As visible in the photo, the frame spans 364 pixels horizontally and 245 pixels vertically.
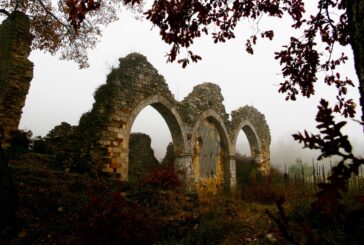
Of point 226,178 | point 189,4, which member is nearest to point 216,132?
point 226,178

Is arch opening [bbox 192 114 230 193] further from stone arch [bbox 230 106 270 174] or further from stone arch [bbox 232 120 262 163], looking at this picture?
stone arch [bbox 232 120 262 163]

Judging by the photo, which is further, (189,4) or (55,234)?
(55,234)

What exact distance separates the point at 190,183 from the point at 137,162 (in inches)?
218

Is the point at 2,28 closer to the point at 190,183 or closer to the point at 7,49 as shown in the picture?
the point at 7,49

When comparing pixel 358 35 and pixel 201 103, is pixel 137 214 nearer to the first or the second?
pixel 358 35

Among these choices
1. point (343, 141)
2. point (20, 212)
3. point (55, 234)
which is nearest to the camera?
point (343, 141)

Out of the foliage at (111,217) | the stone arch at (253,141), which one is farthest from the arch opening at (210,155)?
the foliage at (111,217)

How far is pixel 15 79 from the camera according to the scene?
11992 millimetres

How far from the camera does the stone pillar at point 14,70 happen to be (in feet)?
38.1

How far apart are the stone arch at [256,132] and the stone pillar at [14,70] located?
11244 millimetres

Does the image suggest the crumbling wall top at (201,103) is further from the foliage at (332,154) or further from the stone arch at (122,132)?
the foliage at (332,154)

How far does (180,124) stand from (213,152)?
142 inches

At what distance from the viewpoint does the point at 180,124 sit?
13.8m

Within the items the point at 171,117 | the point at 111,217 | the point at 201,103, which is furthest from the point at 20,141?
the point at 111,217
